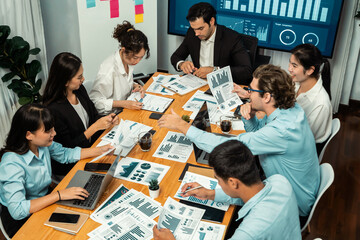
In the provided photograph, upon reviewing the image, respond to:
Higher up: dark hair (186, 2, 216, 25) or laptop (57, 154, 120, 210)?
dark hair (186, 2, 216, 25)

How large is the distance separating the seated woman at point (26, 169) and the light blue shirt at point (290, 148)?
3.25 feet

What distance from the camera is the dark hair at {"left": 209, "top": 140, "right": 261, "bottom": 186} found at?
172 centimetres

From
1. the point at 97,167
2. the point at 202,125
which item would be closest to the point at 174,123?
the point at 202,125

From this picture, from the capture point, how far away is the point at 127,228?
1928 mm

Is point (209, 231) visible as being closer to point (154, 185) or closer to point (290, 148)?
point (154, 185)

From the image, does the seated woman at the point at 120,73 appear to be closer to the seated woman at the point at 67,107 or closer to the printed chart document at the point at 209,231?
the seated woman at the point at 67,107

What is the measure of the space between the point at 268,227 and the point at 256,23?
137 inches

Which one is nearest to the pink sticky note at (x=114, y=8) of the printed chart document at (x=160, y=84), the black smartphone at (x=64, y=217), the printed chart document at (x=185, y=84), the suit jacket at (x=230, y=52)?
the suit jacket at (x=230, y=52)

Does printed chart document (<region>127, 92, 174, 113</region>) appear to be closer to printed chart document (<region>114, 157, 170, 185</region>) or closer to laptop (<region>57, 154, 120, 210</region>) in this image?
printed chart document (<region>114, 157, 170, 185</region>)

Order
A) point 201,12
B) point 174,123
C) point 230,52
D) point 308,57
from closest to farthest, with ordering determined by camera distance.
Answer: point 174,123
point 308,57
point 201,12
point 230,52

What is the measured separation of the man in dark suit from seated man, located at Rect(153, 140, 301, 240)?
6.30 ft

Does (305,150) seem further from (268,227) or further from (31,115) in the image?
(31,115)

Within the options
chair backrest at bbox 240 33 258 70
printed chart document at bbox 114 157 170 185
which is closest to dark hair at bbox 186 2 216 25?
chair backrest at bbox 240 33 258 70

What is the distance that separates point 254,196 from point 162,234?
1.60 feet
